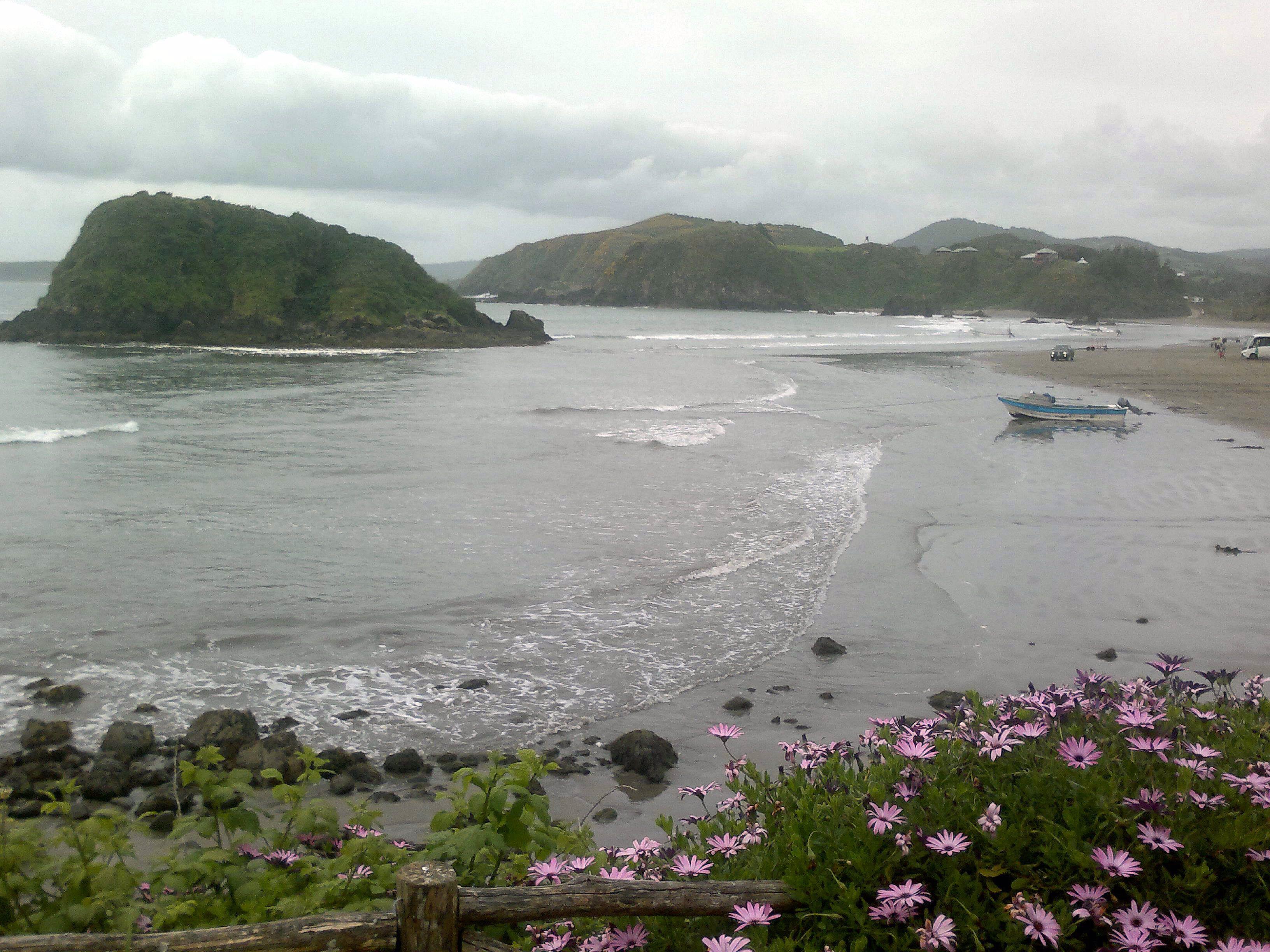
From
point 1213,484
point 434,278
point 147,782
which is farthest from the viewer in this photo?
point 434,278

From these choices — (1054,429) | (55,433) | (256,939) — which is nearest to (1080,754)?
(256,939)

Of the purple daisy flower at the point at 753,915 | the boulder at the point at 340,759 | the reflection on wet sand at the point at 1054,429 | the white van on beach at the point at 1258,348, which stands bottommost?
the boulder at the point at 340,759

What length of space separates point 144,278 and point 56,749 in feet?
253

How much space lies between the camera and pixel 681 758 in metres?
7.38

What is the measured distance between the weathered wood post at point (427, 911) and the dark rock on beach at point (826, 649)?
741 cm

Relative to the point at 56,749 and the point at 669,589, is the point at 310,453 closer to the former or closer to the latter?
the point at 669,589

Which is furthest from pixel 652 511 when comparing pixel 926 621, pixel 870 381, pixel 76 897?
pixel 870 381

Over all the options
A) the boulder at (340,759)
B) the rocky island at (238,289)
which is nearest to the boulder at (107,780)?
the boulder at (340,759)

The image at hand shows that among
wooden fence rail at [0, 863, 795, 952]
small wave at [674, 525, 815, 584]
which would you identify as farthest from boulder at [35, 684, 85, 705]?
small wave at [674, 525, 815, 584]

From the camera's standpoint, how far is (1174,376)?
4528cm

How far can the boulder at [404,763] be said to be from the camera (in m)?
7.14

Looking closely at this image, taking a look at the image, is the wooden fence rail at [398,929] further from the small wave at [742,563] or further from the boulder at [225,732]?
the small wave at [742,563]

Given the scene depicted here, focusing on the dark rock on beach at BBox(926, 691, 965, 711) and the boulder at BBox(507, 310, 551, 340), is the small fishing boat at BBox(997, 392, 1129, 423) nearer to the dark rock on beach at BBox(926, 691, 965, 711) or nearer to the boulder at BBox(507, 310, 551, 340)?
the dark rock on beach at BBox(926, 691, 965, 711)

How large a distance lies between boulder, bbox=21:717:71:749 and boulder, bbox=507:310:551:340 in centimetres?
7400
